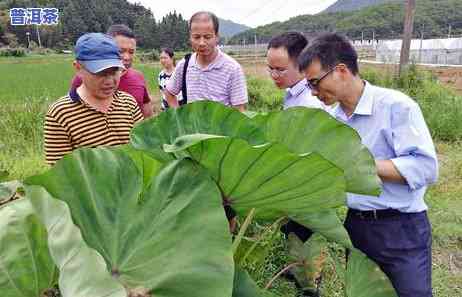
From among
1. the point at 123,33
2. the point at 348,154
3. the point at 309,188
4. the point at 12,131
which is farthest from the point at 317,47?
the point at 12,131

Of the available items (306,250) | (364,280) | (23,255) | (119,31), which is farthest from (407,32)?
(23,255)

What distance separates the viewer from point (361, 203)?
4.48 feet

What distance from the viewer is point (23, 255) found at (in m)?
0.46

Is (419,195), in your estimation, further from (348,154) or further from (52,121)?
(52,121)

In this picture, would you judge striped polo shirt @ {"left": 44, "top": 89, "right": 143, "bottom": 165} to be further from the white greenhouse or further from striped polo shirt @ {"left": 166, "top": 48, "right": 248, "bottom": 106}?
the white greenhouse

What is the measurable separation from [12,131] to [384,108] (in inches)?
171

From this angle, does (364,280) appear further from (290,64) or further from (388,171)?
(290,64)

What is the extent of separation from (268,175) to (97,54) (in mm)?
1037

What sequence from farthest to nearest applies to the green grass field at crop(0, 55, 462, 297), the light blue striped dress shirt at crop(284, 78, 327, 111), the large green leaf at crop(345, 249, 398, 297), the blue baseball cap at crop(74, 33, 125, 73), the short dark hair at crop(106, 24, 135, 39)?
the green grass field at crop(0, 55, 462, 297), the short dark hair at crop(106, 24, 135, 39), the light blue striped dress shirt at crop(284, 78, 327, 111), the blue baseball cap at crop(74, 33, 125, 73), the large green leaf at crop(345, 249, 398, 297)

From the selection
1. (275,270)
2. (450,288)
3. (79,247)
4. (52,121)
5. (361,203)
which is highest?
(79,247)

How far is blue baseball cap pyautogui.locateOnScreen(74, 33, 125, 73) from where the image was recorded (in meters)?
1.40

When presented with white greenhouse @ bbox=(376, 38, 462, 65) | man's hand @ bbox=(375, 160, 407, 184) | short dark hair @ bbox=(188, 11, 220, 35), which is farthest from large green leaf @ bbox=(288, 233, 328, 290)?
white greenhouse @ bbox=(376, 38, 462, 65)

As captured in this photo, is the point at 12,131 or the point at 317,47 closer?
the point at 317,47

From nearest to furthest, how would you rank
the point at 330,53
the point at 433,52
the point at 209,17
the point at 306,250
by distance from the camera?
the point at 306,250, the point at 330,53, the point at 209,17, the point at 433,52
